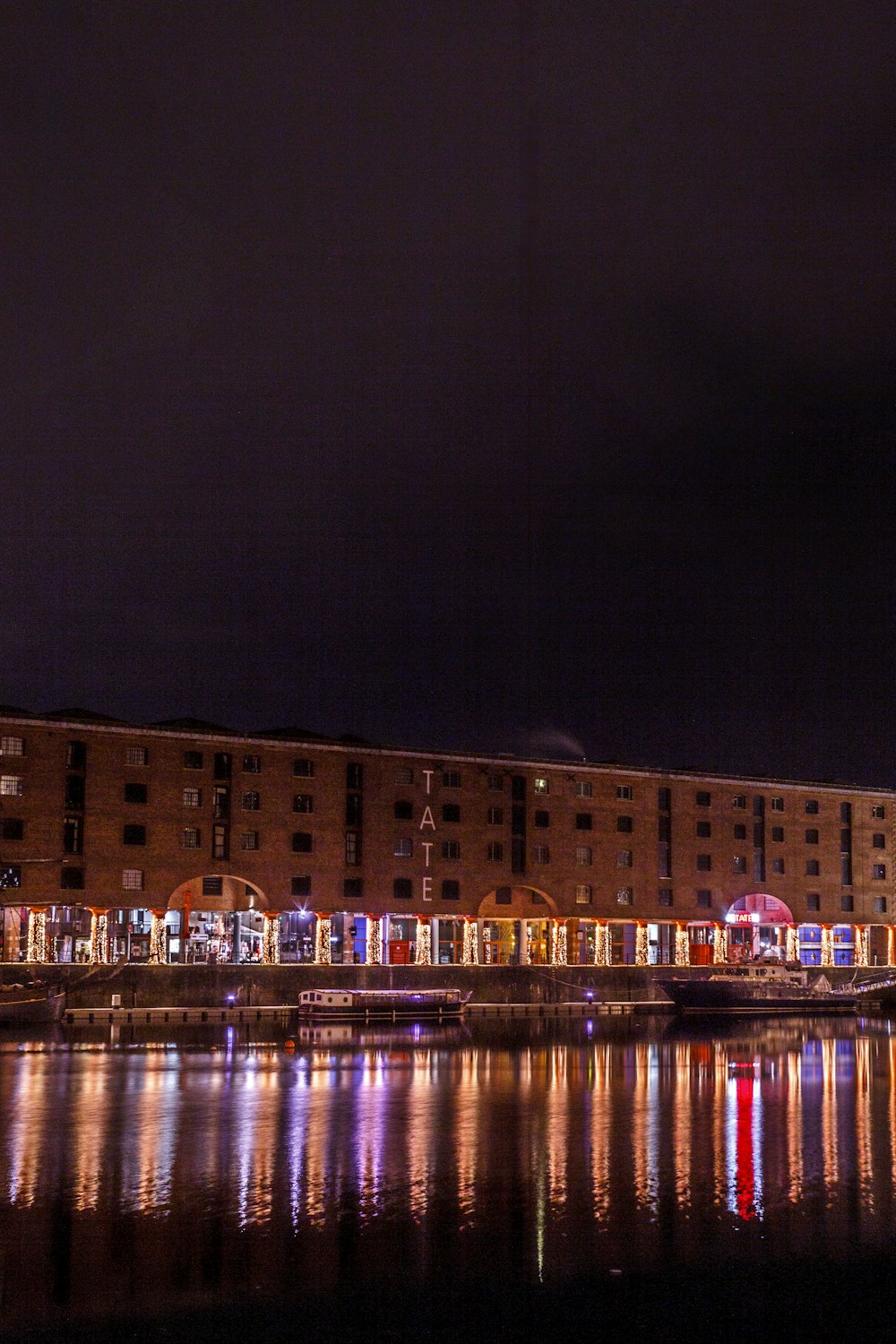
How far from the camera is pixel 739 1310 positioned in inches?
715

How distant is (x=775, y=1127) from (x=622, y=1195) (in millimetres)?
10143

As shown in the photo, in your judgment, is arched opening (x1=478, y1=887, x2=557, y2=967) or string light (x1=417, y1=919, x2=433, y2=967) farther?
arched opening (x1=478, y1=887, x2=557, y2=967)

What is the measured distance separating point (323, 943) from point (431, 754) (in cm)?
1326

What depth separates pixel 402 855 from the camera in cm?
8831

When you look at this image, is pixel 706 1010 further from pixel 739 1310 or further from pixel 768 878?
pixel 739 1310

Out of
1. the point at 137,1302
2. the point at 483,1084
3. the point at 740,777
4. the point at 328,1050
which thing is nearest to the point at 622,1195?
the point at 137,1302

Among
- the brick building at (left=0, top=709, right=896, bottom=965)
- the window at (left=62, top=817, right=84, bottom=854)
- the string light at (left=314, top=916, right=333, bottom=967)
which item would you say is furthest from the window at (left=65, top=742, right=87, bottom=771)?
the string light at (left=314, top=916, right=333, bottom=967)

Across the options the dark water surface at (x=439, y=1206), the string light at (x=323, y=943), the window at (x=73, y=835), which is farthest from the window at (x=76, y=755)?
the dark water surface at (x=439, y=1206)

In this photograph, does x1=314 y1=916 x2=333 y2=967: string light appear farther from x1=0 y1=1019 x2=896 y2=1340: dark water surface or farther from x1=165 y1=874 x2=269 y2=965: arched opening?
x1=0 y1=1019 x2=896 y2=1340: dark water surface

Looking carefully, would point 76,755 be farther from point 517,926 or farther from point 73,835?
point 517,926

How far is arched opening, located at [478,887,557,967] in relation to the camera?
314ft

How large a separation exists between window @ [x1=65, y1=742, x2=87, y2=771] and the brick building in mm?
112

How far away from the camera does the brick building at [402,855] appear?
3105 inches

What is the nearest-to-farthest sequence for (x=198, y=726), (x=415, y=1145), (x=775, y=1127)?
(x=415, y=1145), (x=775, y=1127), (x=198, y=726)
